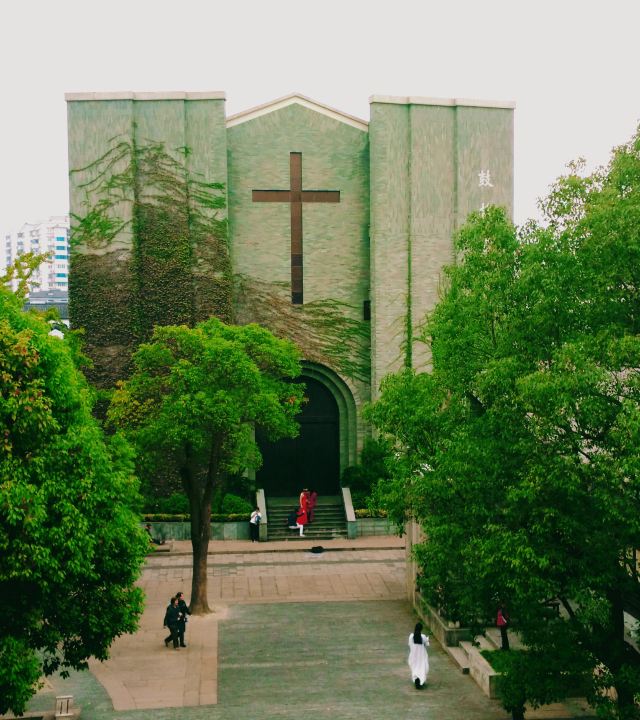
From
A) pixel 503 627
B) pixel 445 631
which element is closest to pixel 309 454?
pixel 445 631

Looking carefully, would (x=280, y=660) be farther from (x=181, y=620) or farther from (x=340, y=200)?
(x=340, y=200)

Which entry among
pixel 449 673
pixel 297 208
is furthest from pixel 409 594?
pixel 297 208

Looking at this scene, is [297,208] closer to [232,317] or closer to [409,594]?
[232,317]

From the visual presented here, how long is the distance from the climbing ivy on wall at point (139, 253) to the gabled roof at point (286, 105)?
101 inches

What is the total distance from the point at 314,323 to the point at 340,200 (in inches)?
178

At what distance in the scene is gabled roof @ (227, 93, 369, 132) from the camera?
3441 centimetres

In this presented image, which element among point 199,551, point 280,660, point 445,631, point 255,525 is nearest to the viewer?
point 280,660

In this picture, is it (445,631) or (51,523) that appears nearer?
(51,523)

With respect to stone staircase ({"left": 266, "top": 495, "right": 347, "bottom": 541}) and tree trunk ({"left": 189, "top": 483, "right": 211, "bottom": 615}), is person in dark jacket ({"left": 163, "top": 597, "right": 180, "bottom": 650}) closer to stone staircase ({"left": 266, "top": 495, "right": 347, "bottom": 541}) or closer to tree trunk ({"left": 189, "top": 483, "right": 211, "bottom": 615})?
tree trunk ({"left": 189, "top": 483, "right": 211, "bottom": 615})

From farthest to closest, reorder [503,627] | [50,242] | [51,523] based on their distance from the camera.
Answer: [50,242] → [503,627] → [51,523]

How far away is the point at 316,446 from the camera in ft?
116

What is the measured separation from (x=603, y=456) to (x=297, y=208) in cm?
2430

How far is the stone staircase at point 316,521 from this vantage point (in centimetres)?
3192

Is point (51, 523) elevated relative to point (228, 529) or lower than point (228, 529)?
elevated
